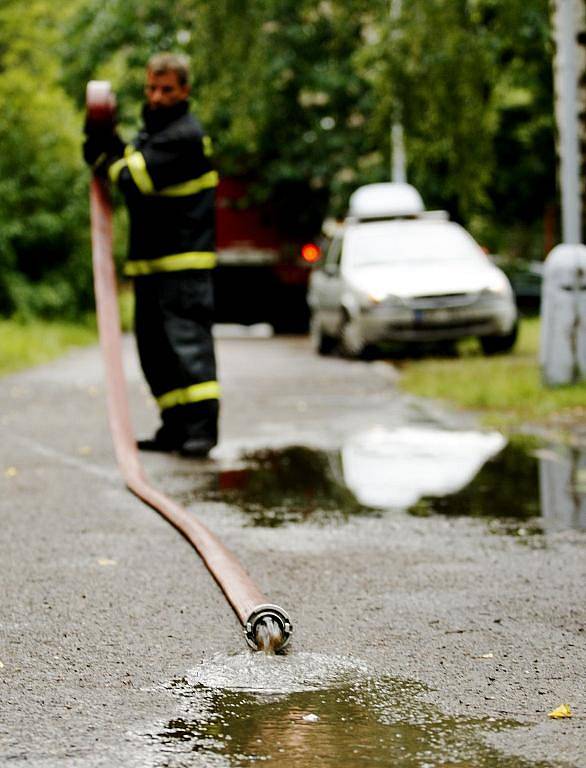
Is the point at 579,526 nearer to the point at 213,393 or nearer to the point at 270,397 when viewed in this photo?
the point at 213,393

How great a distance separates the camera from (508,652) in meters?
4.04

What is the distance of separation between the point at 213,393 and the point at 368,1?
982 centimetres

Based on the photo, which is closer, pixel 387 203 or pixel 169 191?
pixel 169 191

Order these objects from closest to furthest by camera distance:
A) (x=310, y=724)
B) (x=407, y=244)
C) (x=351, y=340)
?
(x=310, y=724)
(x=351, y=340)
(x=407, y=244)

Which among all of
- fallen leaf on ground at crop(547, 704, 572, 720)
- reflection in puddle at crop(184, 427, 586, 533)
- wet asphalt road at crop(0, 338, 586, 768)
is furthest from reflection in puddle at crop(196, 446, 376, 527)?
fallen leaf on ground at crop(547, 704, 572, 720)

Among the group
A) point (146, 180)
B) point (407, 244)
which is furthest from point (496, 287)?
point (146, 180)

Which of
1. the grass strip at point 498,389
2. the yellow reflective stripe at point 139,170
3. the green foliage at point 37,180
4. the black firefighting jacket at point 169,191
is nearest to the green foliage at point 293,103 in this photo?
the green foliage at point 37,180

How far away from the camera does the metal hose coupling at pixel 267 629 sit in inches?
159

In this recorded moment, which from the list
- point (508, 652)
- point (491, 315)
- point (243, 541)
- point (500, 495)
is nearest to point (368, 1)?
point (491, 315)

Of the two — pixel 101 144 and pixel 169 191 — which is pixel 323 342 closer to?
pixel 169 191

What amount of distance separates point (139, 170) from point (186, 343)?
95 centimetres

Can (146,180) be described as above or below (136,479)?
above

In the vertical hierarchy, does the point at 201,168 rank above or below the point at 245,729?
above

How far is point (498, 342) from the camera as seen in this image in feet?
54.1
